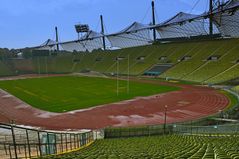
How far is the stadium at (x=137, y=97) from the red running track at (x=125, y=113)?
4.3 inches

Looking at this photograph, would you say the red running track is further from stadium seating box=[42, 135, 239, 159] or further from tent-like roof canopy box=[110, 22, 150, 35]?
tent-like roof canopy box=[110, 22, 150, 35]

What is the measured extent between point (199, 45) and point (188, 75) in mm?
17060

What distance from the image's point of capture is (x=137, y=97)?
43719mm

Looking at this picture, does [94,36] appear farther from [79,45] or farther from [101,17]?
[79,45]

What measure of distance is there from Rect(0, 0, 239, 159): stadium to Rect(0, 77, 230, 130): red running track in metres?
0.11

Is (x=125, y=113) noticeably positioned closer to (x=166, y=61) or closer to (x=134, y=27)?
(x=166, y=61)

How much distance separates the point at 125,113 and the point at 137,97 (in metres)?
10.2

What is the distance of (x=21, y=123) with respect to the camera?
3077 centimetres

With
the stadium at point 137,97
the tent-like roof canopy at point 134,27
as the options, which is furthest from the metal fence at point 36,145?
the tent-like roof canopy at point 134,27

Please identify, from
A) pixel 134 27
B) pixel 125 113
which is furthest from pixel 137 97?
pixel 134 27

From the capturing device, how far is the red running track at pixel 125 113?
A: 30141mm

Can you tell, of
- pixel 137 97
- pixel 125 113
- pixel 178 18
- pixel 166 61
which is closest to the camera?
pixel 125 113

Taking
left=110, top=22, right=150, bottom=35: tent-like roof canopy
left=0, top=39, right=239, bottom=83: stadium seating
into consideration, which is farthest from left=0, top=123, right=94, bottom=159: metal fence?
left=110, top=22, right=150, bottom=35: tent-like roof canopy

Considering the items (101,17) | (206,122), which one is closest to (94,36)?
(101,17)
